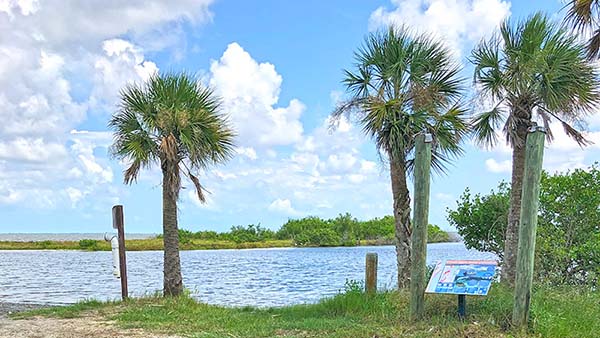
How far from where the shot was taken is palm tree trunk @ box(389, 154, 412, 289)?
12414mm

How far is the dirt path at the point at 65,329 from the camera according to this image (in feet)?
31.5

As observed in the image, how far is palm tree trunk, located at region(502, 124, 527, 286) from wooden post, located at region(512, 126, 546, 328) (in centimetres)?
366

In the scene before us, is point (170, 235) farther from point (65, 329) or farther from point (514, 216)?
point (514, 216)

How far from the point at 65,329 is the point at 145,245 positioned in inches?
2501

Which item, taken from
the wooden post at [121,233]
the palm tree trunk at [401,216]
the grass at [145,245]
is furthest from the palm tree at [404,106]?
the grass at [145,245]

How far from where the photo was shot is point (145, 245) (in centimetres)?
7188

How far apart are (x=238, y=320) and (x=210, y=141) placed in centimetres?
467

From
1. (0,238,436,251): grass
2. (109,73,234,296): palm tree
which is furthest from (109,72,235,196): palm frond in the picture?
(0,238,436,251): grass

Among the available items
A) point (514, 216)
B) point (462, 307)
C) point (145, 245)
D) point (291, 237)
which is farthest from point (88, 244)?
point (462, 307)

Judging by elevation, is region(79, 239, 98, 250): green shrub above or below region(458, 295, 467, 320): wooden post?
below

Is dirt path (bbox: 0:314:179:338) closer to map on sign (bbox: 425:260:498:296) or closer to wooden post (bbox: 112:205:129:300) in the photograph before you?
wooden post (bbox: 112:205:129:300)

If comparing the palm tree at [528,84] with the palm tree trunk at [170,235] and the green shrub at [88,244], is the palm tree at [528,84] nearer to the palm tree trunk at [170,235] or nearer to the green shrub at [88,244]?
the palm tree trunk at [170,235]

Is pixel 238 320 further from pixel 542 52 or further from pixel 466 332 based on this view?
pixel 542 52

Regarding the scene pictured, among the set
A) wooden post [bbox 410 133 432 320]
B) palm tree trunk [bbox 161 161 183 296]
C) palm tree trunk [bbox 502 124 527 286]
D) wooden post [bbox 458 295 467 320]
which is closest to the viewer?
wooden post [bbox 458 295 467 320]
